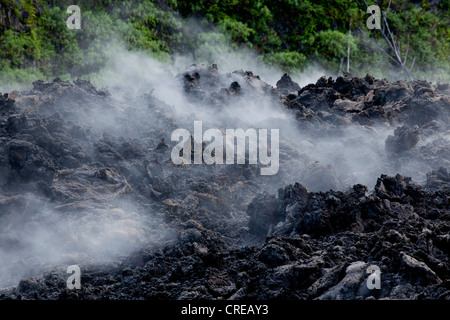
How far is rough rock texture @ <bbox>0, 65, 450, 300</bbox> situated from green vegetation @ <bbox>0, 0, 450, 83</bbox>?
762cm

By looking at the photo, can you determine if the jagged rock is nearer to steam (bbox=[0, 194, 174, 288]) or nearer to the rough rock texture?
the rough rock texture

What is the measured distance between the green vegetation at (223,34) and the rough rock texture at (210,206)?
7617 millimetres

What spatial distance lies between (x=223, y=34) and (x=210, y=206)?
13963 millimetres

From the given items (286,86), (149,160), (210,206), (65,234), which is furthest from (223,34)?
(65,234)

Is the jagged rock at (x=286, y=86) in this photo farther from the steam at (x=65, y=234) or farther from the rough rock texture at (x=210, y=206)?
the steam at (x=65, y=234)

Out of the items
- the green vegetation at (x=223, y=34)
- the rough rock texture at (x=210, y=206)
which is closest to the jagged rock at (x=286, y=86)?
the rough rock texture at (x=210, y=206)

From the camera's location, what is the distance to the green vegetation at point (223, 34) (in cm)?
1920

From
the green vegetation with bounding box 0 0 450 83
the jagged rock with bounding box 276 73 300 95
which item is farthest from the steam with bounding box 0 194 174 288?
the green vegetation with bounding box 0 0 450 83

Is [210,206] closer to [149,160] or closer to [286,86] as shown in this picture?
[149,160]

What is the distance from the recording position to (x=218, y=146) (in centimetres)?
1015

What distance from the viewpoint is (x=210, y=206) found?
8.64 m

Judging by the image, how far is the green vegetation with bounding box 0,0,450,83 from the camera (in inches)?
756
